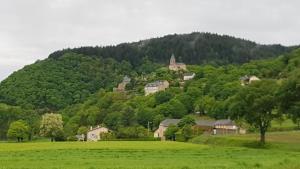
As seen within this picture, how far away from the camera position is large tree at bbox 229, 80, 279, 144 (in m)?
75.1

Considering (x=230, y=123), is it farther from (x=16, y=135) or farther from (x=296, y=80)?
(x=296, y=80)

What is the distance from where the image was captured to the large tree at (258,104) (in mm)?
75062

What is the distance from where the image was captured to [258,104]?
75.1m

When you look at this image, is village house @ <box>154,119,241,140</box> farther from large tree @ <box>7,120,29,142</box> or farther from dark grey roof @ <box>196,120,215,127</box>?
large tree @ <box>7,120,29,142</box>

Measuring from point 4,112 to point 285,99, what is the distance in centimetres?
10876

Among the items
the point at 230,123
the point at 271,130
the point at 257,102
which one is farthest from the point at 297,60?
the point at 257,102

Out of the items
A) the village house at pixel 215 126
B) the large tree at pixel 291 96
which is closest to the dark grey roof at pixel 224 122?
the village house at pixel 215 126

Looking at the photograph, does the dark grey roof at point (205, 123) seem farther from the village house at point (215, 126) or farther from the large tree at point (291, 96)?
the large tree at point (291, 96)

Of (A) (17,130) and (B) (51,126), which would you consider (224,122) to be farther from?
(A) (17,130)

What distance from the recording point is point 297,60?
191750 mm

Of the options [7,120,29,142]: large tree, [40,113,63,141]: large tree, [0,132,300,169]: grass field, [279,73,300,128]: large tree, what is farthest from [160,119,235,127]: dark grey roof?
[279,73,300,128]: large tree

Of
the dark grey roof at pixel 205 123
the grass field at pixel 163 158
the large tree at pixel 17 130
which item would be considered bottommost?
the grass field at pixel 163 158

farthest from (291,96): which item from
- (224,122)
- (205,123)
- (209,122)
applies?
(209,122)

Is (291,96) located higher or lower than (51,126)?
higher
